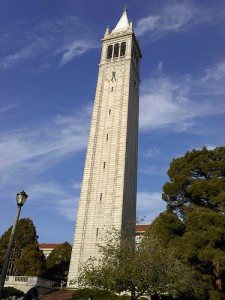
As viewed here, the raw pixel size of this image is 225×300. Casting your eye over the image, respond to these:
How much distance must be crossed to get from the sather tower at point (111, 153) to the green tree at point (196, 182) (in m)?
6.44

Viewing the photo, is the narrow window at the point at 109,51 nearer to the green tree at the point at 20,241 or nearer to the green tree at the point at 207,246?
the green tree at the point at 20,241

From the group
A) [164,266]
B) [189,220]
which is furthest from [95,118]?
[164,266]

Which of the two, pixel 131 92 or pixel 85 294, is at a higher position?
pixel 131 92

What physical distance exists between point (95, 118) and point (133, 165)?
27.6ft

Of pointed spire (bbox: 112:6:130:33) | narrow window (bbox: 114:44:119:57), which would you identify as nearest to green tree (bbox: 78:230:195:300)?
narrow window (bbox: 114:44:119:57)

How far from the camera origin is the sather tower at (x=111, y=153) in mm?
37656

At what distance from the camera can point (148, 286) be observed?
22.0 meters

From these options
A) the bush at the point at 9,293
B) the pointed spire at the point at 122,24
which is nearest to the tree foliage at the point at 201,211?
the bush at the point at 9,293

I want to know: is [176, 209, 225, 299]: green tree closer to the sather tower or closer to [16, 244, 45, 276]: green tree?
the sather tower

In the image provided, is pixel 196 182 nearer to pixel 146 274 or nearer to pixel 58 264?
pixel 146 274

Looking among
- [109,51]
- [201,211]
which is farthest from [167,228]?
[109,51]

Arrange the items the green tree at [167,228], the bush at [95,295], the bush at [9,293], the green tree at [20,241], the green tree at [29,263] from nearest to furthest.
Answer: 1. the green tree at [167,228]
2. the bush at [95,295]
3. the bush at [9,293]
4. the green tree at [29,263]
5. the green tree at [20,241]

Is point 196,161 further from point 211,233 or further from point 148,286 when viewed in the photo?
point 148,286

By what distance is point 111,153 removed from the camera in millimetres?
42406
